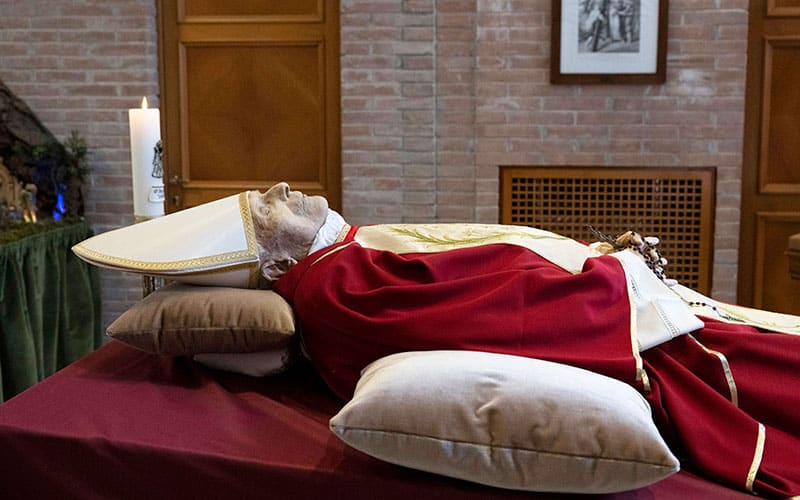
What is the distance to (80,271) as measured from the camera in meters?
3.82

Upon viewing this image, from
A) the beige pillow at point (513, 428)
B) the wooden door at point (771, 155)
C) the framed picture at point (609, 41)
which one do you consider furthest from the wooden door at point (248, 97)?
the beige pillow at point (513, 428)

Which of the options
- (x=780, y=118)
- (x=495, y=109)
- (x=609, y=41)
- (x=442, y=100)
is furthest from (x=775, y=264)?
(x=442, y=100)

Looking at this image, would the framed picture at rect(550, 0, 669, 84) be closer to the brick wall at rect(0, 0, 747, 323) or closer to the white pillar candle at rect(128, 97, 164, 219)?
the brick wall at rect(0, 0, 747, 323)

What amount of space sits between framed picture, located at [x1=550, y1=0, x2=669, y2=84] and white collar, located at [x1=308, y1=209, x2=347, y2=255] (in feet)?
A: 7.74

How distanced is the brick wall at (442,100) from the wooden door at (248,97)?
5.0 inches

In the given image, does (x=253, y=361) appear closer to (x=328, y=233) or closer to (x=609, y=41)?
(x=328, y=233)

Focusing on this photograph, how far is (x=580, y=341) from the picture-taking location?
1587mm

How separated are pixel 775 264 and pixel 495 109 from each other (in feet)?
4.89

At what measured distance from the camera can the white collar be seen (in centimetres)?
196

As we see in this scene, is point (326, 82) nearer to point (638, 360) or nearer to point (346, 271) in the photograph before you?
point (346, 271)

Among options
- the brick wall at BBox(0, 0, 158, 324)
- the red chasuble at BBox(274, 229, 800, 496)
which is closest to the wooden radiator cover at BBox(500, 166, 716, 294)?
the brick wall at BBox(0, 0, 158, 324)

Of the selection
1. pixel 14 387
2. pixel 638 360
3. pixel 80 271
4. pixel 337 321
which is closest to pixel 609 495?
pixel 638 360

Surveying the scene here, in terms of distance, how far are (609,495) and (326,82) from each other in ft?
10.9

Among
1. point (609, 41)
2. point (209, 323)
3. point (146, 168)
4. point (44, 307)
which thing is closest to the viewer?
point (209, 323)
